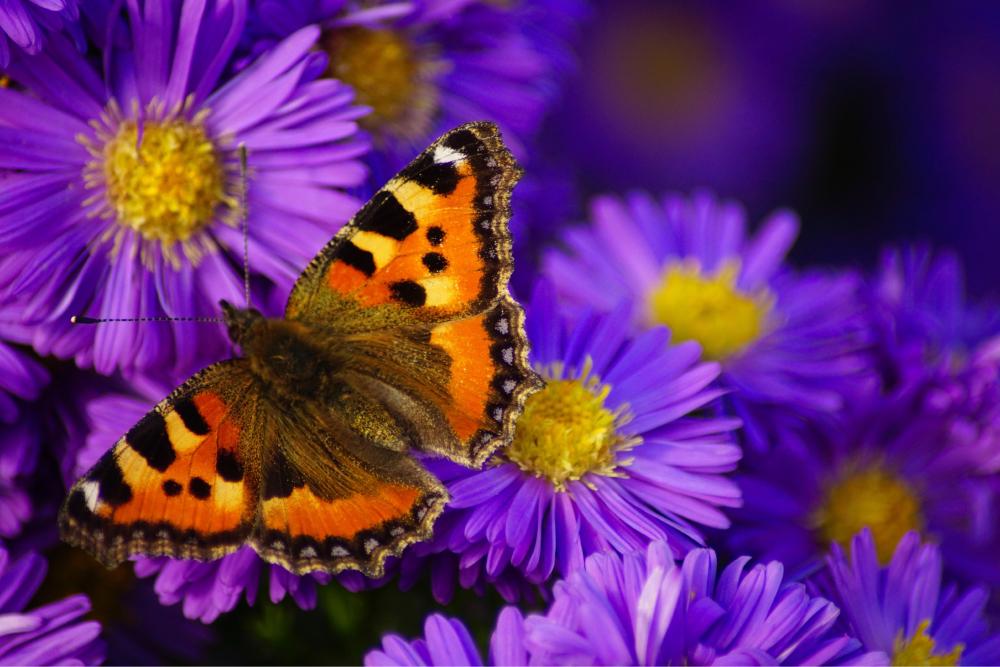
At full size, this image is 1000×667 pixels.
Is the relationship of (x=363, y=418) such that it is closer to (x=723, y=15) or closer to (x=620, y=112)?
(x=620, y=112)

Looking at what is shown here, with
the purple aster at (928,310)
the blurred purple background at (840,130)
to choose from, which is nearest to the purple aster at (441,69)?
the purple aster at (928,310)

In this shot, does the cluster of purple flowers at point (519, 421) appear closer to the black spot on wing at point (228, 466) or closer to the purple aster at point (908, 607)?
the purple aster at point (908, 607)

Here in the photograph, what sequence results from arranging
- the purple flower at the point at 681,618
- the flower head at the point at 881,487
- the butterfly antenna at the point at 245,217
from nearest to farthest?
1. the purple flower at the point at 681,618
2. the butterfly antenna at the point at 245,217
3. the flower head at the point at 881,487

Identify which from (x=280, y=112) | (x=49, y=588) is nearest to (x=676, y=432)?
(x=280, y=112)

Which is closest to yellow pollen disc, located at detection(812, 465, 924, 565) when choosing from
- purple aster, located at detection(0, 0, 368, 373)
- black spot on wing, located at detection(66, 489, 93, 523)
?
purple aster, located at detection(0, 0, 368, 373)

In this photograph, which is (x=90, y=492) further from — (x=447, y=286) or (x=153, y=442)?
(x=447, y=286)

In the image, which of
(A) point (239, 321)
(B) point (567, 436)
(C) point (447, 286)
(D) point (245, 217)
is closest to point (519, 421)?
(B) point (567, 436)

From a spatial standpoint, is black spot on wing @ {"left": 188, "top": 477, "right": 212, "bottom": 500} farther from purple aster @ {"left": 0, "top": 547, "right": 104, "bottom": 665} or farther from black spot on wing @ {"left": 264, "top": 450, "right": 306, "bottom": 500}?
purple aster @ {"left": 0, "top": 547, "right": 104, "bottom": 665}
